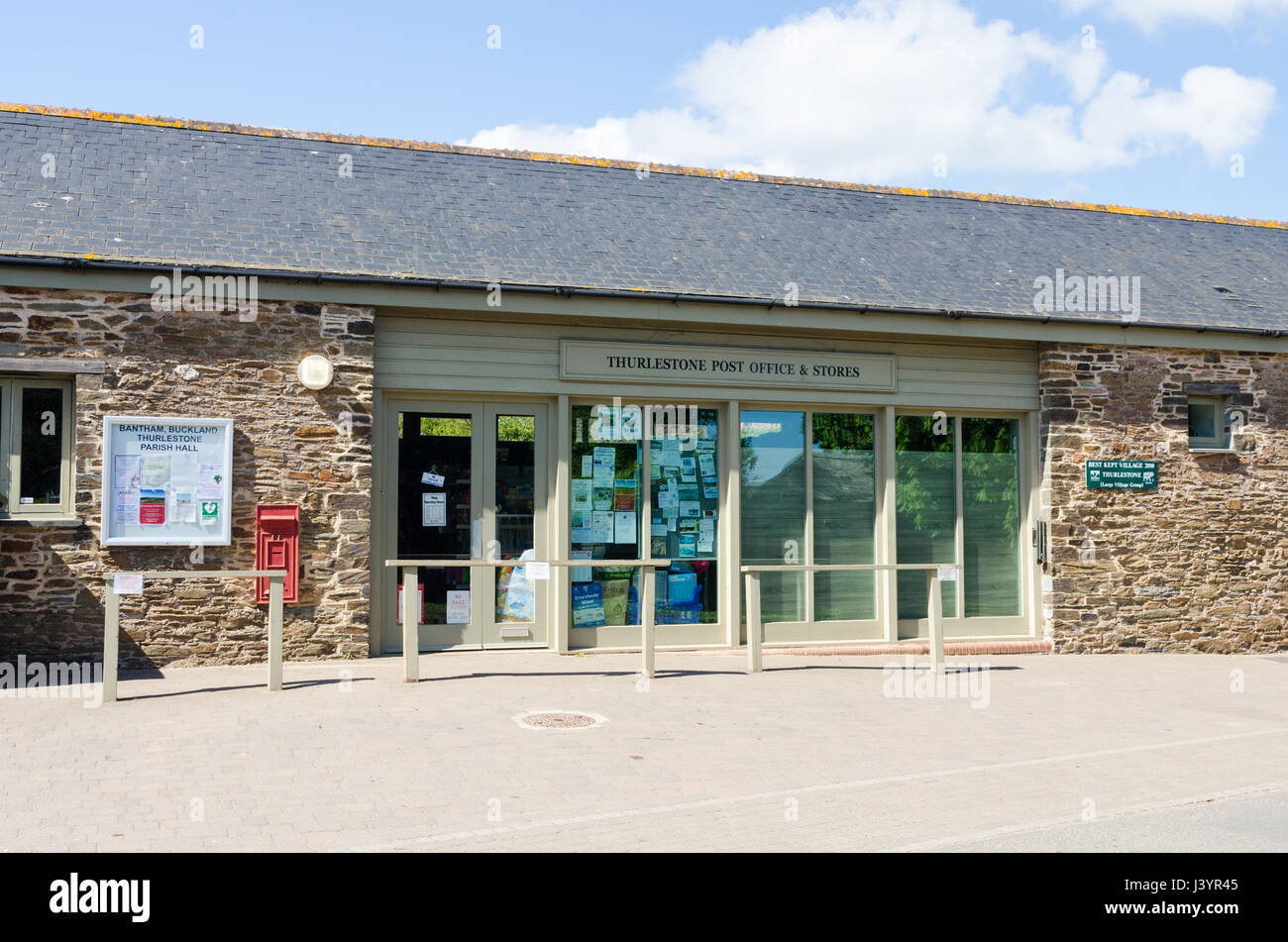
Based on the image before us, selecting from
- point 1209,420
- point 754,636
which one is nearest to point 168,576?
point 754,636

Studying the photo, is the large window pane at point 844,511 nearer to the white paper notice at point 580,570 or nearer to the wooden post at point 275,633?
the white paper notice at point 580,570

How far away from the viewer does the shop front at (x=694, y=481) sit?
430 inches

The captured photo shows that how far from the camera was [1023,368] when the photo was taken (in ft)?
41.1

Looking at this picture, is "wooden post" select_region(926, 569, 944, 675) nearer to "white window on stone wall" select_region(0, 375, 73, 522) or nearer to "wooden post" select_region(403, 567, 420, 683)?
"wooden post" select_region(403, 567, 420, 683)

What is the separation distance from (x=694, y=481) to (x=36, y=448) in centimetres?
605

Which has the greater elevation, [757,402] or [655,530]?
[757,402]

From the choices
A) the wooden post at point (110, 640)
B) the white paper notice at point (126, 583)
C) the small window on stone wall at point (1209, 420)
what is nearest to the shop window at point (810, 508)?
the small window on stone wall at point (1209, 420)

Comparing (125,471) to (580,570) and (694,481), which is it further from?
(694,481)

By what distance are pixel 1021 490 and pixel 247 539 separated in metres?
8.10

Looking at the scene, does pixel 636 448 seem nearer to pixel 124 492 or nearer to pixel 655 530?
pixel 655 530

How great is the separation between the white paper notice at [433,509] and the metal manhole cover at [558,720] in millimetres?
3105

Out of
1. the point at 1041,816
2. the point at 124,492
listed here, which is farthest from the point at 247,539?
the point at 1041,816

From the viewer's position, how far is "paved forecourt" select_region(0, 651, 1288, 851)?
5391mm

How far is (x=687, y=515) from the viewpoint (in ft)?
38.2
